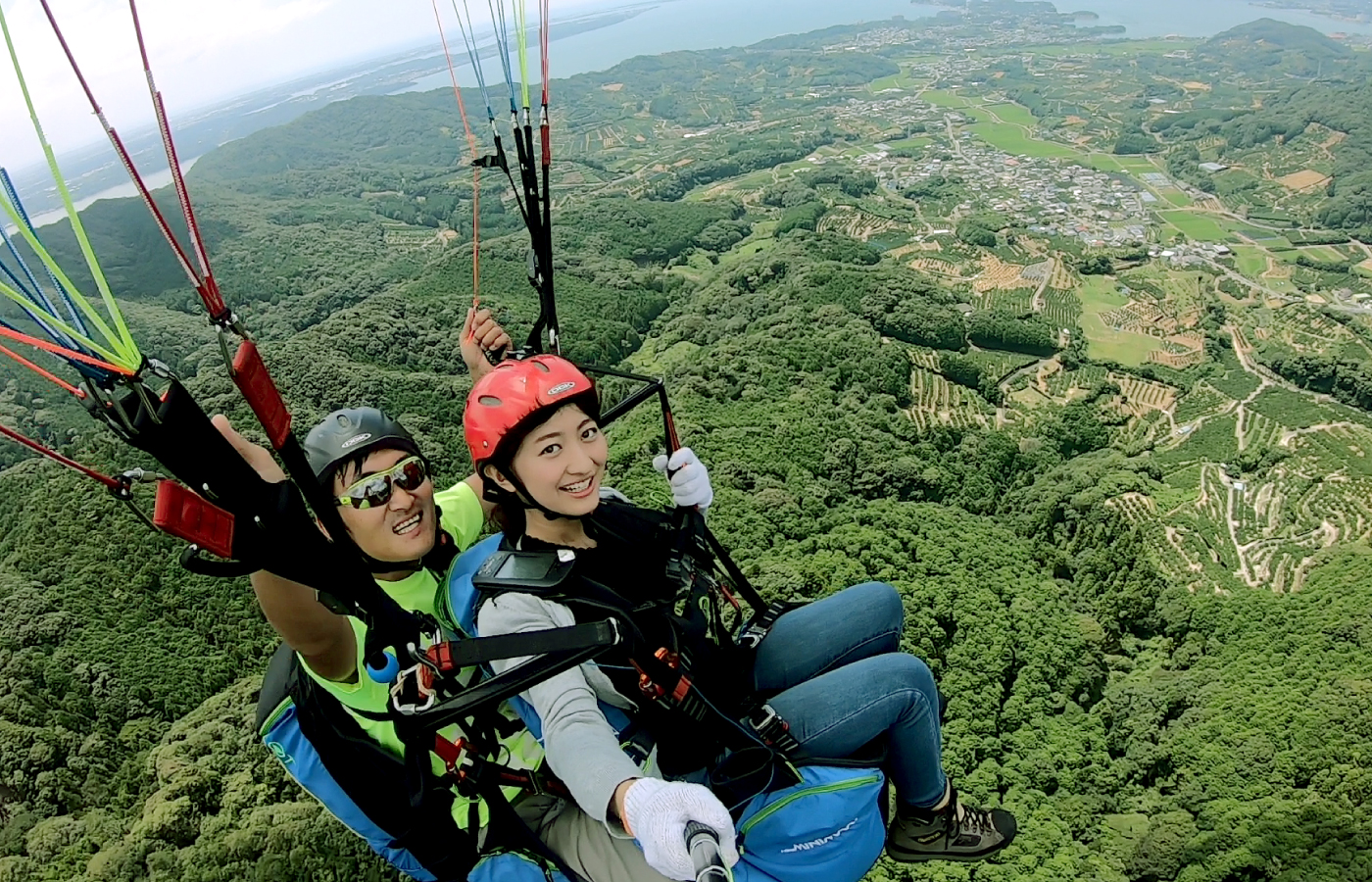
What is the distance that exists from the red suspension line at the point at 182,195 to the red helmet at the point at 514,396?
868 millimetres

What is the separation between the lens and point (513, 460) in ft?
7.52

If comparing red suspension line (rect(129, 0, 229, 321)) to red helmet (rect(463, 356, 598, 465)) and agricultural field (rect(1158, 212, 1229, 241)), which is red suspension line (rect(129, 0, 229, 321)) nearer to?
red helmet (rect(463, 356, 598, 465))

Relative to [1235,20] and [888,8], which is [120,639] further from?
[888,8]

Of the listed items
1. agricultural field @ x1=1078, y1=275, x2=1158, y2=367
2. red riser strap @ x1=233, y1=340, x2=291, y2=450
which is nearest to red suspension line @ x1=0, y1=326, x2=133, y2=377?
red riser strap @ x1=233, y1=340, x2=291, y2=450

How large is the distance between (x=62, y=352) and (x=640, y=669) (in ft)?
5.07

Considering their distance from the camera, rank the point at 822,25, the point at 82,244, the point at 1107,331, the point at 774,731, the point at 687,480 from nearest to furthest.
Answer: the point at 82,244 < the point at 774,731 < the point at 687,480 < the point at 1107,331 < the point at 822,25

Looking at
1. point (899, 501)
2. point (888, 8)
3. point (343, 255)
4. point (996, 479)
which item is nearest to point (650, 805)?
point (899, 501)

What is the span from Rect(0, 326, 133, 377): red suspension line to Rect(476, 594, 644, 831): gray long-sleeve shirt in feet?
3.47

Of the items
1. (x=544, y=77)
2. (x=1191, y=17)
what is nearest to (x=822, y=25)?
(x=1191, y=17)

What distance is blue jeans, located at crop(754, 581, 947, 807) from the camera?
2.51 m

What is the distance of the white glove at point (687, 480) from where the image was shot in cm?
271

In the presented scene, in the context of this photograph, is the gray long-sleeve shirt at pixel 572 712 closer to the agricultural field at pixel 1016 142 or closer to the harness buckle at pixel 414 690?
the harness buckle at pixel 414 690

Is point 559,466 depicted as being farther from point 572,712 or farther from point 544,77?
point 544,77

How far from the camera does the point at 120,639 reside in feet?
65.2
